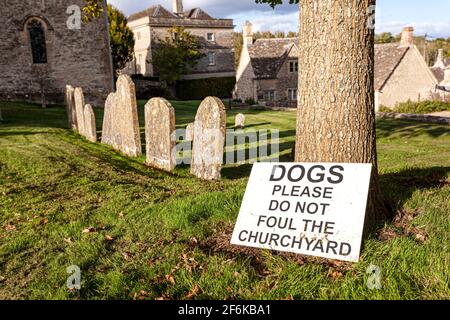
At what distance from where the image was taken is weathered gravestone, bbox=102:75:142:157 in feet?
32.8

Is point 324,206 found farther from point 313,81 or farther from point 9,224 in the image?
point 9,224

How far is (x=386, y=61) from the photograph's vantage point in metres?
35.5

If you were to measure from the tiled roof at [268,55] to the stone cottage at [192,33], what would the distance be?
7.36m

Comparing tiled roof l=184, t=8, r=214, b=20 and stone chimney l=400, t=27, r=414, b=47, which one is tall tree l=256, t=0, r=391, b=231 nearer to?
stone chimney l=400, t=27, r=414, b=47

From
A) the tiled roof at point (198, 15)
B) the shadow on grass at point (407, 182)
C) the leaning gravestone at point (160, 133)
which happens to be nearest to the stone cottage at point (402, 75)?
the tiled roof at point (198, 15)

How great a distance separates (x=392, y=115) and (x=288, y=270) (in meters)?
24.1

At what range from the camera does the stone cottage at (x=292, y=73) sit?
34625mm

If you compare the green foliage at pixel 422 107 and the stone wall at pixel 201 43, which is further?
the stone wall at pixel 201 43

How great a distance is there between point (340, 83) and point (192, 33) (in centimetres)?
4576

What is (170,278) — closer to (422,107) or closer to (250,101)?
(422,107)

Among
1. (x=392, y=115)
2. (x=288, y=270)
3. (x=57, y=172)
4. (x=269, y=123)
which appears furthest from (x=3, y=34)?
(x=288, y=270)

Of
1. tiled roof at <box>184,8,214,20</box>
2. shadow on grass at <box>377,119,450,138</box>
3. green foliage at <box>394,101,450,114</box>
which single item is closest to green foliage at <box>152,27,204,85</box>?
tiled roof at <box>184,8,214,20</box>

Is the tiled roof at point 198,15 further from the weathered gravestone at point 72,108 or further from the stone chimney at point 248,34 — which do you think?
the weathered gravestone at point 72,108
